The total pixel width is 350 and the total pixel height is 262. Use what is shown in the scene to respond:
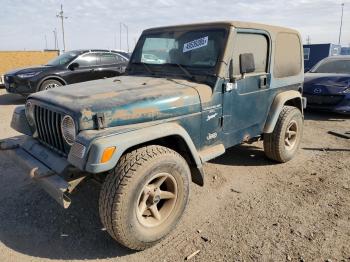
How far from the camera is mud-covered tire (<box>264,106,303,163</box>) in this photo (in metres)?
4.69

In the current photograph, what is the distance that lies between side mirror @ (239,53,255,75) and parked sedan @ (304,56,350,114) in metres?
4.80

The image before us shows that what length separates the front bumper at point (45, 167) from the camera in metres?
2.67

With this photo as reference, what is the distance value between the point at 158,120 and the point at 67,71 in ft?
24.1

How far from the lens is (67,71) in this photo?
961 cm

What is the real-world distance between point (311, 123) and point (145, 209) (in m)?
5.62

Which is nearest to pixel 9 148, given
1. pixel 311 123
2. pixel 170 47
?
pixel 170 47

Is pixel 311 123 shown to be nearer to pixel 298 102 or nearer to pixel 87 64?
pixel 298 102

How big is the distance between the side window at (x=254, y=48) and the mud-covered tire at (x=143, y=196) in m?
1.42

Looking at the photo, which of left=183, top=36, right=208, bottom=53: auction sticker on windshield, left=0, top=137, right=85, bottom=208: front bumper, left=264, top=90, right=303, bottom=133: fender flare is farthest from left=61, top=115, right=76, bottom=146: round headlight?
left=264, top=90, right=303, bottom=133: fender flare

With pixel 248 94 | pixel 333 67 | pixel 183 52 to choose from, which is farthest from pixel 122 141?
pixel 333 67

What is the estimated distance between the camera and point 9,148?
3.50 meters

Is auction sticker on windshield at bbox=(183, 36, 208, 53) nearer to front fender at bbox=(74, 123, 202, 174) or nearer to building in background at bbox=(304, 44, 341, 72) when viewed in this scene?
front fender at bbox=(74, 123, 202, 174)

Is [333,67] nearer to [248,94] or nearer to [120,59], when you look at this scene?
[248,94]

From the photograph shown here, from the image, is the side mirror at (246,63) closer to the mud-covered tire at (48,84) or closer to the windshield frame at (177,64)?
the windshield frame at (177,64)
